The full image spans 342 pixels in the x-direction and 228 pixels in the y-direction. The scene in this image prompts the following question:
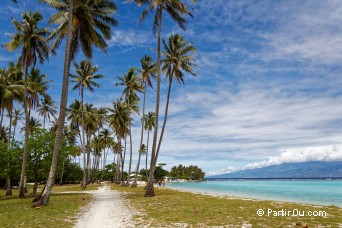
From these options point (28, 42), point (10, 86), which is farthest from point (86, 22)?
point (10, 86)

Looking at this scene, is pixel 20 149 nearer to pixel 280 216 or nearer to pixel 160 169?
pixel 280 216

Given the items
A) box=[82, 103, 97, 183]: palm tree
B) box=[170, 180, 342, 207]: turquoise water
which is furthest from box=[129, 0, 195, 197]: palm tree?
box=[82, 103, 97, 183]: palm tree

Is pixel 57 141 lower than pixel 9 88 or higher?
lower

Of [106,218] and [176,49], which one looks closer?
[106,218]

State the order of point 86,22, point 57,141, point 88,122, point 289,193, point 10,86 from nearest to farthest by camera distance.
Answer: point 57,141
point 86,22
point 10,86
point 289,193
point 88,122

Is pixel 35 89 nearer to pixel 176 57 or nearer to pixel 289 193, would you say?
pixel 176 57

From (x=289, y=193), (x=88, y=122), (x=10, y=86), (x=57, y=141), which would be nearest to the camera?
(x=57, y=141)

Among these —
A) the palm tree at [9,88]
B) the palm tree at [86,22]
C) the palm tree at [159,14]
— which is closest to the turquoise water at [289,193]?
Result: the palm tree at [159,14]

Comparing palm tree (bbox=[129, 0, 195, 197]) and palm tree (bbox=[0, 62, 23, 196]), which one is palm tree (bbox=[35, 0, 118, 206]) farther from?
palm tree (bbox=[0, 62, 23, 196])

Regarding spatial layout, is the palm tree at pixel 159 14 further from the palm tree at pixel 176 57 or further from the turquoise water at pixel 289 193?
the turquoise water at pixel 289 193

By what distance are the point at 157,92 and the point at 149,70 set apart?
678 inches

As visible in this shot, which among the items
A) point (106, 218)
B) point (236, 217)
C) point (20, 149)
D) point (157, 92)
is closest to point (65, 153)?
point (20, 149)

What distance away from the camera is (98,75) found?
1695 inches

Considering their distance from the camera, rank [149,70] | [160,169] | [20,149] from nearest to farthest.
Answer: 1. [20,149]
2. [149,70]
3. [160,169]
